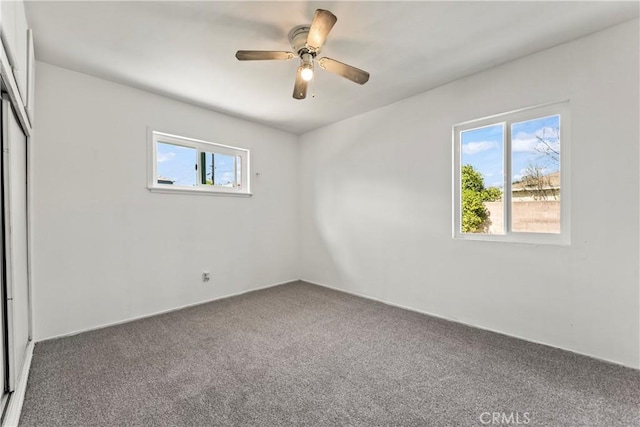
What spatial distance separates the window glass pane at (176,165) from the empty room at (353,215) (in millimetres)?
25

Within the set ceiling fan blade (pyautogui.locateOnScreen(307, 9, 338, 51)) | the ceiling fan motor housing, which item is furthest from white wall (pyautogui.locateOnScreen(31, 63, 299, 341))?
ceiling fan blade (pyautogui.locateOnScreen(307, 9, 338, 51))

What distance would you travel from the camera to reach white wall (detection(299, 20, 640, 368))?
6.47 ft

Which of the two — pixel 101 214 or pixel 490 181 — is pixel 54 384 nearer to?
pixel 101 214

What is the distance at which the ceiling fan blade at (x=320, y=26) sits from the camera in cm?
154

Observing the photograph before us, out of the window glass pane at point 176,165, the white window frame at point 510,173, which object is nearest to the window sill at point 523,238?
the white window frame at point 510,173

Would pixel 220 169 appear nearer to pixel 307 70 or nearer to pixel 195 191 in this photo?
pixel 195 191

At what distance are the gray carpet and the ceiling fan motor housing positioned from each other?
2.22 m

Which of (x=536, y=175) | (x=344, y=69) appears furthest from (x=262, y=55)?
(x=536, y=175)

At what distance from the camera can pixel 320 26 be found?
1.63m

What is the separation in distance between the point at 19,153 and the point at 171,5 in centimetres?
147

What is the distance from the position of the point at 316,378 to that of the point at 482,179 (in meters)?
2.32

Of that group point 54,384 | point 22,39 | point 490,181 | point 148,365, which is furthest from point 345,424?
point 22,39

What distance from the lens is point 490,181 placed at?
269cm

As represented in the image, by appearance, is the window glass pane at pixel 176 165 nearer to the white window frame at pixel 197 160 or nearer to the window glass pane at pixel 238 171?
the white window frame at pixel 197 160
